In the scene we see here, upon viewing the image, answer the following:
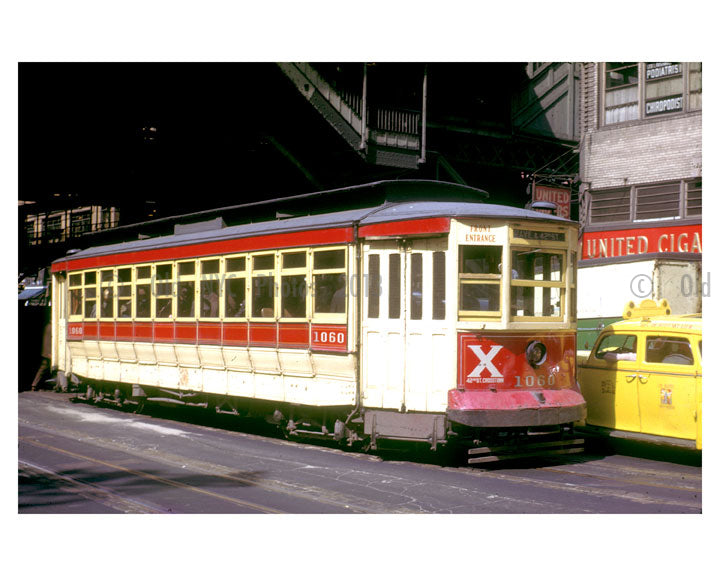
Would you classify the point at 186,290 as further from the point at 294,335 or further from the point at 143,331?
the point at 294,335

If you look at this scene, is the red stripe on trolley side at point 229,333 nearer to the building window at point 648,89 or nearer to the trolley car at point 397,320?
the trolley car at point 397,320

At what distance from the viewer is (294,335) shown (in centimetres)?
1102

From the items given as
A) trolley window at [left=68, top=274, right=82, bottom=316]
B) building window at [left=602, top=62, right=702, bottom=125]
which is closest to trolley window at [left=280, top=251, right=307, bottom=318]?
trolley window at [left=68, top=274, right=82, bottom=316]

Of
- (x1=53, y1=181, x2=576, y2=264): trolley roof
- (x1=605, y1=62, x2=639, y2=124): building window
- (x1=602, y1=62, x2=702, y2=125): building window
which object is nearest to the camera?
(x1=53, y1=181, x2=576, y2=264): trolley roof

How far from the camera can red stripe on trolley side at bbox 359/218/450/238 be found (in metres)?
9.42

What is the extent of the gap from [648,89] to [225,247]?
12678mm

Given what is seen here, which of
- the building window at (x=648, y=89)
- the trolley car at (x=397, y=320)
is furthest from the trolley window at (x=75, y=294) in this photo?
the building window at (x=648, y=89)

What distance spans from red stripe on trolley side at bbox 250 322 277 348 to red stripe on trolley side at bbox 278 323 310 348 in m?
0.16

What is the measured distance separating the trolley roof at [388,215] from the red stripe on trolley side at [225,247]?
0.20ft

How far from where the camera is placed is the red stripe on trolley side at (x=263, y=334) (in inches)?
448

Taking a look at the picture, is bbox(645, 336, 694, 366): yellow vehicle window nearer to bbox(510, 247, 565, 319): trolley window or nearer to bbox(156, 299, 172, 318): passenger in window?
bbox(510, 247, 565, 319): trolley window

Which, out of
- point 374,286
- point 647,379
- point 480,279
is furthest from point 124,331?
point 647,379

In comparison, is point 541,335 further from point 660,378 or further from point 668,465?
point 668,465
